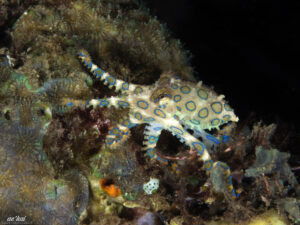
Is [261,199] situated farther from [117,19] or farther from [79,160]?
[117,19]

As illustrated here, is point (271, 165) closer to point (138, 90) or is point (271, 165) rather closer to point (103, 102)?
point (138, 90)

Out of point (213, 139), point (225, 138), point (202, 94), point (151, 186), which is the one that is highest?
point (202, 94)

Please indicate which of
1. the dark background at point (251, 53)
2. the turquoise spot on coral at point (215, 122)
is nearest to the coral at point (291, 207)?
the turquoise spot on coral at point (215, 122)

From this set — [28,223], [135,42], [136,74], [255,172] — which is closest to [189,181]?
[255,172]

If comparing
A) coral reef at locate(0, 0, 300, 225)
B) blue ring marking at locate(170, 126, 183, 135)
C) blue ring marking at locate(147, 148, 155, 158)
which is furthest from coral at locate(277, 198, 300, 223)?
blue ring marking at locate(147, 148, 155, 158)

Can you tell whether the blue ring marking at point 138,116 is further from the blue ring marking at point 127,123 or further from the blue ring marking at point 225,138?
the blue ring marking at point 225,138

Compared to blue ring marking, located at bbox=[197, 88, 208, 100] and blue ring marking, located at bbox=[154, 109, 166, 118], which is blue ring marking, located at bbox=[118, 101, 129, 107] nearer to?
blue ring marking, located at bbox=[154, 109, 166, 118]

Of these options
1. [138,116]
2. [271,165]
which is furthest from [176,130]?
[271,165]

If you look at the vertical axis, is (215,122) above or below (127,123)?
above
